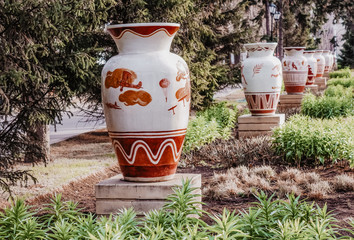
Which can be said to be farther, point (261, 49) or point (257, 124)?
point (257, 124)

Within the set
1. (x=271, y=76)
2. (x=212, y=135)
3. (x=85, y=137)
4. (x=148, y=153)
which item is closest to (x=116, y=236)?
(x=148, y=153)

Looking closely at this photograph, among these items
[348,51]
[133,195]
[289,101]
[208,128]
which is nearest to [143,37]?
[133,195]

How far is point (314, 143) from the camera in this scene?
24.8 ft

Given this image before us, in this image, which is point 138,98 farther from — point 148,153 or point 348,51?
point 348,51

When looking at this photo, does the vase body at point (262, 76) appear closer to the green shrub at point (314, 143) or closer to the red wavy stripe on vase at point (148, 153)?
the green shrub at point (314, 143)

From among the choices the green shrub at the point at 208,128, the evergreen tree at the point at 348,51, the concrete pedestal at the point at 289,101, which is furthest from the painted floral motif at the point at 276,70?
the evergreen tree at the point at 348,51

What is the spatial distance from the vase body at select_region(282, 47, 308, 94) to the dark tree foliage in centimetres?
957

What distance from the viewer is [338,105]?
12.5 metres

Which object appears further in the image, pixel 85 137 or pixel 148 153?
pixel 85 137

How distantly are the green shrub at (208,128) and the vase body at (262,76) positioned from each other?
34.9 inches

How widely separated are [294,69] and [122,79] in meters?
11.8

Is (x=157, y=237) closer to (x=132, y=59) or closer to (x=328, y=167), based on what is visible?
(x=132, y=59)

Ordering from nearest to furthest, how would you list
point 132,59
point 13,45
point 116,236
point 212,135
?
point 116,236 < point 132,59 < point 13,45 < point 212,135

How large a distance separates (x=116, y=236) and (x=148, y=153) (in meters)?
1.60
